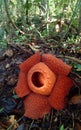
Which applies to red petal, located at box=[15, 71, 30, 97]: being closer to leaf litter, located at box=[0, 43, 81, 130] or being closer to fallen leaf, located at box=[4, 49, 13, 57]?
leaf litter, located at box=[0, 43, 81, 130]

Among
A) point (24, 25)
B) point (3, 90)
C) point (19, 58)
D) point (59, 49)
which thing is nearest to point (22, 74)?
point (3, 90)

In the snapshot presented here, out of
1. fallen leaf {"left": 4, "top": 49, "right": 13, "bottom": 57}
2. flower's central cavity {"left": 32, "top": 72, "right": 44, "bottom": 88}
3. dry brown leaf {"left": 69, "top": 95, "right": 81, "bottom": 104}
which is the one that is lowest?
dry brown leaf {"left": 69, "top": 95, "right": 81, "bottom": 104}

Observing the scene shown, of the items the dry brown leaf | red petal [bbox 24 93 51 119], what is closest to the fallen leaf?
red petal [bbox 24 93 51 119]

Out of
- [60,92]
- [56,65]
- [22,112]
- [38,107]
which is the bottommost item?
[22,112]

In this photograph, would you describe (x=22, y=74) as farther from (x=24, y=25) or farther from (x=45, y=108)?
(x=24, y=25)

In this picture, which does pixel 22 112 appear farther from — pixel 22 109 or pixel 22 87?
pixel 22 87

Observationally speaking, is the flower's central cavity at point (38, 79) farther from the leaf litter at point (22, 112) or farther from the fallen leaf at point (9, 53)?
the fallen leaf at point (9, 53)

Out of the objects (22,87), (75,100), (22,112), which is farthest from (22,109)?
(75,100)

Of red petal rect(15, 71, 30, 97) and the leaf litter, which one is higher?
red petal rect(15, 71, 30, 97)
